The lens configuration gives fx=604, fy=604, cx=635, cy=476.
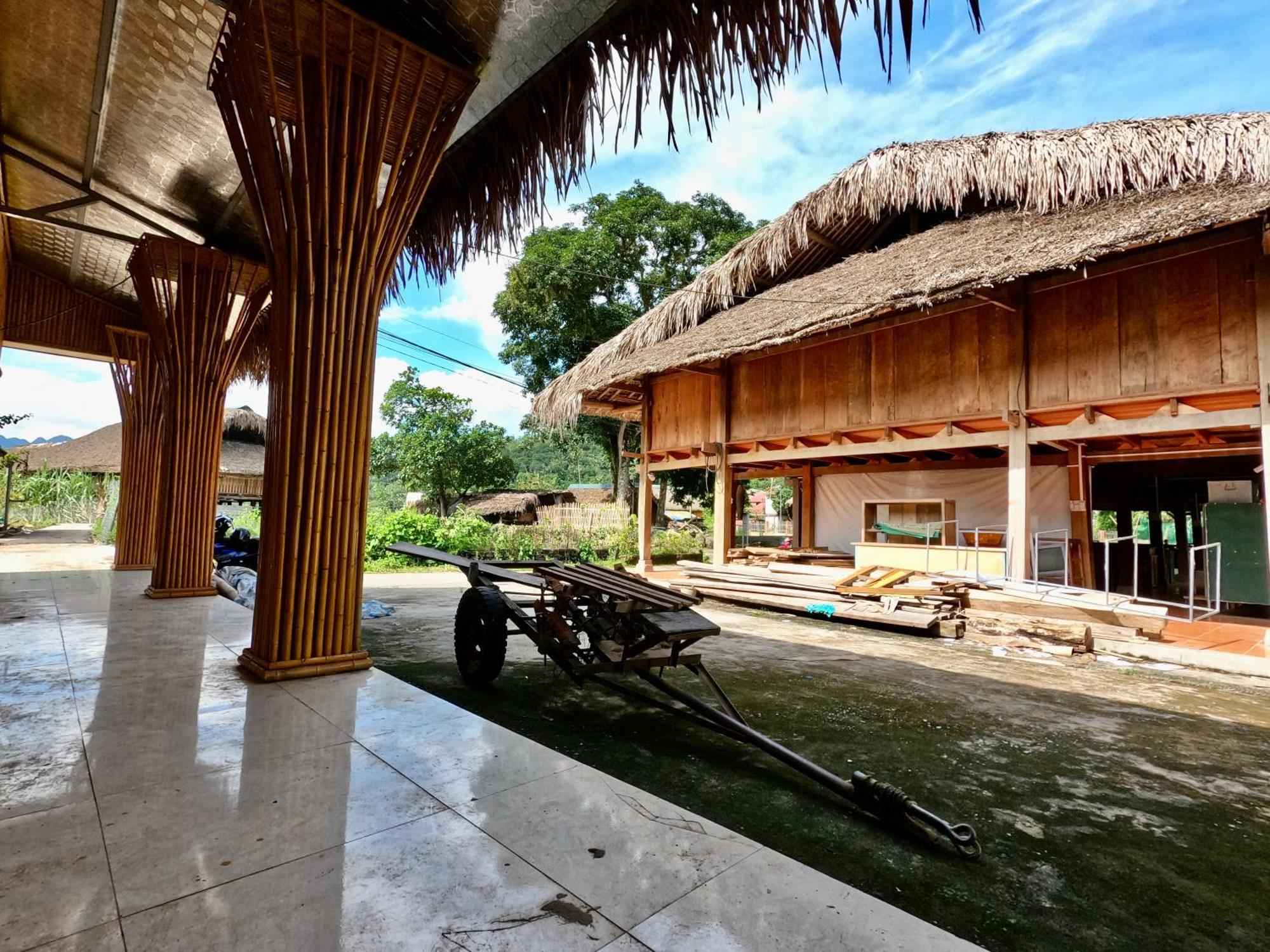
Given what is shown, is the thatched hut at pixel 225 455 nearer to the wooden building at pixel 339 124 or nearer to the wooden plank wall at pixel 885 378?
the wooden plank wall at pixel 885 378

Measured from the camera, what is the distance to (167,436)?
612 cm

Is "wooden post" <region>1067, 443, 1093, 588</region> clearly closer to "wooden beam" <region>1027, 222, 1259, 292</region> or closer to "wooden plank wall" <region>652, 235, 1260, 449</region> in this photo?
"wooden plank wall" <region>652, 235, 1260, 449</region>

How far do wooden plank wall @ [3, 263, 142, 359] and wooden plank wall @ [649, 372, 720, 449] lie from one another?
8622mm

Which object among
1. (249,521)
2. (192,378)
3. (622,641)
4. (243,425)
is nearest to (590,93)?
(622,641)

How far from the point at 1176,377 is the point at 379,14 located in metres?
8.26

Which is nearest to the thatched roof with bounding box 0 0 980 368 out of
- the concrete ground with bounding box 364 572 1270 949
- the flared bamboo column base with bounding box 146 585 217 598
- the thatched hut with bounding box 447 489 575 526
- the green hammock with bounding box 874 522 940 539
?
the concrete ground with bounding box 364 572 1270 949

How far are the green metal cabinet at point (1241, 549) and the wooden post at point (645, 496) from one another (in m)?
8.73

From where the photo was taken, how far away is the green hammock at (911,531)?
991 cm

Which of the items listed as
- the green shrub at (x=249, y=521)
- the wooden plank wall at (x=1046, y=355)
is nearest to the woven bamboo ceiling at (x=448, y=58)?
the wooden plank wall at (x=1046, y=355)

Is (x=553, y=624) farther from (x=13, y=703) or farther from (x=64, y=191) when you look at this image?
(x=64, y=191)

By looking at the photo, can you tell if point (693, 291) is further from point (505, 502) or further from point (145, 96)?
point (505, 502)

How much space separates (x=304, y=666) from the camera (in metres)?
3.23

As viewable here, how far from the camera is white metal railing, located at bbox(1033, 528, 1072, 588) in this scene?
8047 millimetres

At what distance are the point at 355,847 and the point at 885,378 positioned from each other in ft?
30.0
